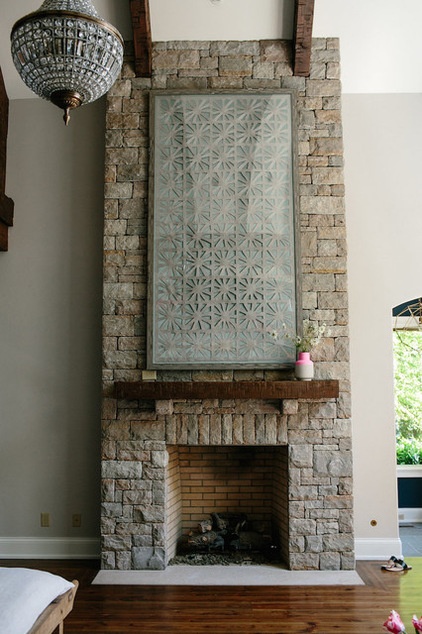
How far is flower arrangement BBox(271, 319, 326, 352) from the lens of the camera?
4.62 meters

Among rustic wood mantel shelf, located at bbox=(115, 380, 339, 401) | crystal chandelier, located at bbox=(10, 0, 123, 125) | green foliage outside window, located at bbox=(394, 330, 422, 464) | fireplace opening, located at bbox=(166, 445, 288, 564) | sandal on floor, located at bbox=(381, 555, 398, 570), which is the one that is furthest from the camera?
green foliage outside window, located at bbox=(394, 330, 422, 464)

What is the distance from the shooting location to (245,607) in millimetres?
3967

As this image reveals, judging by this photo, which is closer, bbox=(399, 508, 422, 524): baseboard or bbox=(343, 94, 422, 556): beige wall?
bbox=(343, 94, 422, 556): beige wall

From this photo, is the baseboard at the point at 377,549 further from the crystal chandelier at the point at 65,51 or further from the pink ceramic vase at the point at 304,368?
the crystal chandelier at the point at 65,51

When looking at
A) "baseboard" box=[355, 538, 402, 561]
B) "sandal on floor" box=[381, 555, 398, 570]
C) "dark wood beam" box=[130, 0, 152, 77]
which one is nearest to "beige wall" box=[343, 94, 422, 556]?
"baseboard" box=[355, 538, 402, 561]

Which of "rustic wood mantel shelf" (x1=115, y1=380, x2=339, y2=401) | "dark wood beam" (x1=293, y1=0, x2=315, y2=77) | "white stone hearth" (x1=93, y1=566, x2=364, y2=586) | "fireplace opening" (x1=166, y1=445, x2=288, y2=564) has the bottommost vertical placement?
"white stone hearth" (x1=93, y1=566, x2=364, y2=586)

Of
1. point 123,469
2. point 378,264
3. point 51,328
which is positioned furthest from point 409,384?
point 51,328

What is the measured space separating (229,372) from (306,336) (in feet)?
2.12

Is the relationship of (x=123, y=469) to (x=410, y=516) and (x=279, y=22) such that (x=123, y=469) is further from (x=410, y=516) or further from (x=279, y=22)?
(x=279, y=22)

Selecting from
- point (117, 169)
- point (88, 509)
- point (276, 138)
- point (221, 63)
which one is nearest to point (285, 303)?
point (276, 138)

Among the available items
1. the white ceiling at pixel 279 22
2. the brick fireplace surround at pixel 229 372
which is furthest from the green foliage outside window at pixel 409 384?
the white ceiling at pixel 279 22

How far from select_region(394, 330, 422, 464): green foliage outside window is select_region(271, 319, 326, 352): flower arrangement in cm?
215

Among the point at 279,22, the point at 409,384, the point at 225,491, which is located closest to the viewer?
the point at 279,22

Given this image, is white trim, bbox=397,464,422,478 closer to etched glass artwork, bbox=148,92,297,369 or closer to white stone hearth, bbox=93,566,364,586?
white stone hearth, bbox=93,566,364,586
